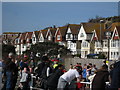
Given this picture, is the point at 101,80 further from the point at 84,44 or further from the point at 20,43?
the point at 20,43

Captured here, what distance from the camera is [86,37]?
71.2m

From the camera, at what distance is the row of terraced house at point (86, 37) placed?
2552 inches

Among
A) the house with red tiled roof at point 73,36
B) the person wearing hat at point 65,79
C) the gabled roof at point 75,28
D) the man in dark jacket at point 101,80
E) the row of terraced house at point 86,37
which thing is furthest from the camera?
the gabled roof at point 75,28

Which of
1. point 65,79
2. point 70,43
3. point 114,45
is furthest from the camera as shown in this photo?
point 70,43

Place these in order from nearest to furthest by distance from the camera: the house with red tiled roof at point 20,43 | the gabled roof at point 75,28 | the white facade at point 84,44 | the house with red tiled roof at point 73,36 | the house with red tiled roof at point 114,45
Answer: the house with red tiled roof at point 114,45 < the white facade at point 84,44 < the house with red tiled roof at point 73,36 < the gabled roof at point 75,28 < the house with red tiled roof at point 20,43

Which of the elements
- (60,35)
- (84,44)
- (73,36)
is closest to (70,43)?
(73,36)

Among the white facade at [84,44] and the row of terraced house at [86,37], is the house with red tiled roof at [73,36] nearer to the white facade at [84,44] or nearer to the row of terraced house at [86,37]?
the row of terraced house at [86,37]

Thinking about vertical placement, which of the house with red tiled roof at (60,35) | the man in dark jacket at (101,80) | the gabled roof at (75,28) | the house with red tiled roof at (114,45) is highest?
the gabled roof at (75,28)

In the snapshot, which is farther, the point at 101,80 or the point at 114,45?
the point at 114,45

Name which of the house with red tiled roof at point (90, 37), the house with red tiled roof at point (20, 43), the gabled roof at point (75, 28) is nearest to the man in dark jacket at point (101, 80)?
the house with red tiled roof at point (90, 37)

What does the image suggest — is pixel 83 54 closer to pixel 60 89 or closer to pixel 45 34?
pixel 45 34

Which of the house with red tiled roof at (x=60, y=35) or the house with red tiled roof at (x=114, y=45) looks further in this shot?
the house with red tiled roof at (x=60, y=35)

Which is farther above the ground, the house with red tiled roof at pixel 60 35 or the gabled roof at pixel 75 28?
the gabled roof at pixel 75 28

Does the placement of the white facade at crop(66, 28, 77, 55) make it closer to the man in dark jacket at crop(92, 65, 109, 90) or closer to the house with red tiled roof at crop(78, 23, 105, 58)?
the house with red tiled roof at crop(78, 23, 105, 58)
